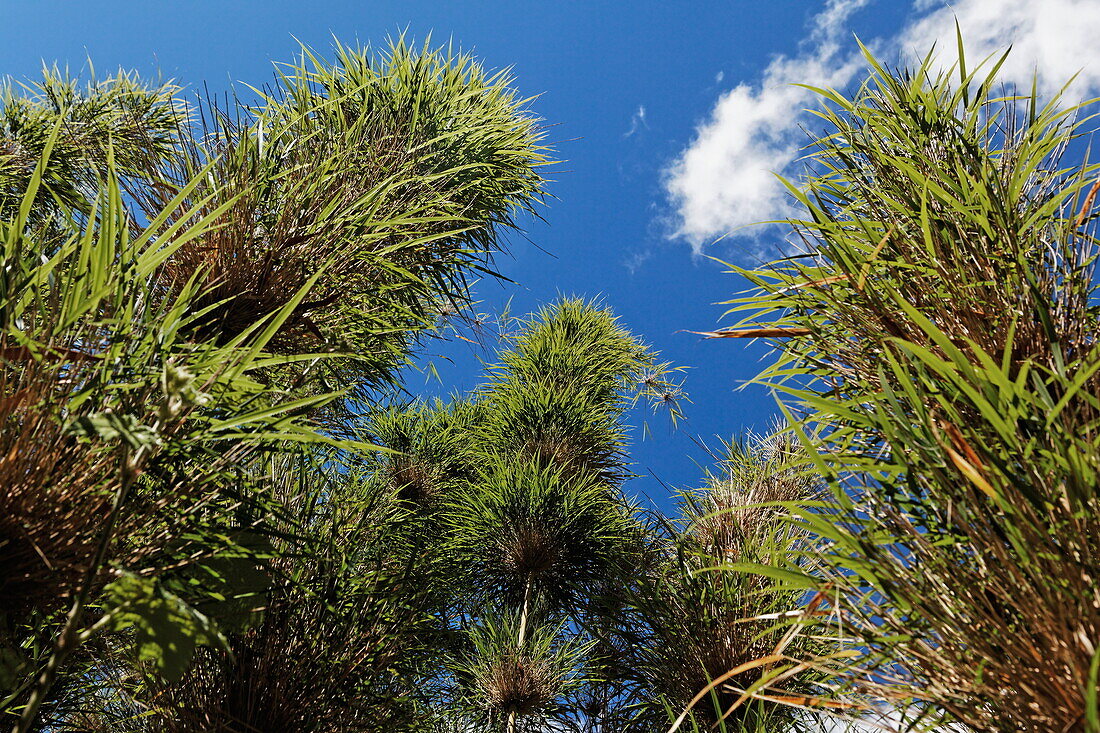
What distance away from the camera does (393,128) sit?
4.52 feet

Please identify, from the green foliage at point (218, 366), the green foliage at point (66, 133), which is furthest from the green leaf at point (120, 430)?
the green foliage at point (66, 133)

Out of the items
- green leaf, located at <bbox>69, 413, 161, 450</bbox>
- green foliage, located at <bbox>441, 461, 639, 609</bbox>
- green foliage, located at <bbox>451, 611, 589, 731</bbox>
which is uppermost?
green foliage, located at <bbox>441, 461, 639, 609</bbox>

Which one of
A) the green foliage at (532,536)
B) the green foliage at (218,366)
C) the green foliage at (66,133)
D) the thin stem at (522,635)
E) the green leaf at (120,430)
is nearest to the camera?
the green leaf at (120,430)

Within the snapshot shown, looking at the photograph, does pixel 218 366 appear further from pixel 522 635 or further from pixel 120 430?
→ pixel 522 635

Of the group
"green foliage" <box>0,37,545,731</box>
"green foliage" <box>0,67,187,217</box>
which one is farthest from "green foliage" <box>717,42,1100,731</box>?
"green foliage" <box>0,67,187,217</box>

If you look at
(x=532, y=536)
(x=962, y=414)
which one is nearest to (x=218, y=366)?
(x=962, y=414)

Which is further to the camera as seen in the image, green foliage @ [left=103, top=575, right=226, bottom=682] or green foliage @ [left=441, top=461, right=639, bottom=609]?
green foliage @ [left=441, top=461, right=639, bottom=609]

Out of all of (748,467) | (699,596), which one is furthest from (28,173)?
(748,467)

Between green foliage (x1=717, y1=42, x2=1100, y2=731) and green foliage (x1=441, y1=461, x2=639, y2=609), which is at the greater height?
green foliage (x1=441, y1=461, x2=639, y2=609)

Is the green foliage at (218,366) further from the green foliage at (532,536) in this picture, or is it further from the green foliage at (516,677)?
the green foliage at (532,536)

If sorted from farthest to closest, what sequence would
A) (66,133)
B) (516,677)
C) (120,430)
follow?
(516,677)
(66,133)
(120,430)

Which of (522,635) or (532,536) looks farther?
(532,536)

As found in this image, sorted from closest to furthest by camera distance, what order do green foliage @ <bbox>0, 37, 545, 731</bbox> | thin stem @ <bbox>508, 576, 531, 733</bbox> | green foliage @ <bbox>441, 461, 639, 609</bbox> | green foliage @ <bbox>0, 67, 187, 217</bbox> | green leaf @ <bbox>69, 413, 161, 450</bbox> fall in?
green leaf @ <bbox>69, 413, 161, 450</bbox> → green foliage @ <bbox>0, 37, 545, 731</bbox> → green foliage @ <bbox>0, 67, 187, 217</bbox> → thin stem @ <bbox>508, 576, 531, 733</bbox> → green foliage @ <bbox>441, 461, 639, 609</bbox>

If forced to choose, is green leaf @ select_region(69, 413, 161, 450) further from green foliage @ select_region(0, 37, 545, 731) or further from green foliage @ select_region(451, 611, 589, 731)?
green foliage @ select_region(451, 611, 589, 731)
